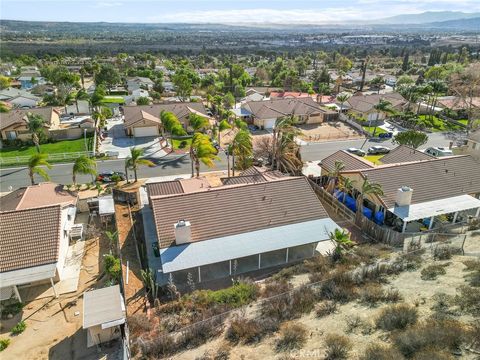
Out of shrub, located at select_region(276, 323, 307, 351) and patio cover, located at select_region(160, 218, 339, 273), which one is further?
patio cover, located at select_region(160, 218, 339, 273)

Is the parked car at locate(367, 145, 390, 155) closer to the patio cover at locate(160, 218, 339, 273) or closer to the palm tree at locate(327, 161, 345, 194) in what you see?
the palm tree at locate(327, 161, 345, 194)

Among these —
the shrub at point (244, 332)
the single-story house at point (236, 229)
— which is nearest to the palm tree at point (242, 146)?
the single-story house at point (236, 229)

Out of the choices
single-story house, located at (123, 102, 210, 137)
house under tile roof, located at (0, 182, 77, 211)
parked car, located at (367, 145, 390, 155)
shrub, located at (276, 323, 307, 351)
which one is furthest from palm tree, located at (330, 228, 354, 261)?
single-story house, located at (123, 102, 210, 137)

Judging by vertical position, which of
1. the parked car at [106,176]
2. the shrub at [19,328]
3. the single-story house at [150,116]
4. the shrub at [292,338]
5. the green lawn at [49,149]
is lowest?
the green lawn at [49,149]

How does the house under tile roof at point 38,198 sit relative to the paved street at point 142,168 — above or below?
above

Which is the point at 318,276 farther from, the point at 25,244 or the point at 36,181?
the point at 36,181

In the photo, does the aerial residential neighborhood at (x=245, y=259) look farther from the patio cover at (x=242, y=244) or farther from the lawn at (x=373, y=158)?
the lawn at (x=373, y=158)
